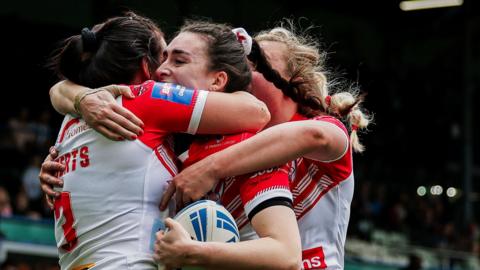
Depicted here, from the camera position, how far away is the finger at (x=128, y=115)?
274 cm

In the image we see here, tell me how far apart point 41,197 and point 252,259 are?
958cm

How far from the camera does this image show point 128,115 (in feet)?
9.00

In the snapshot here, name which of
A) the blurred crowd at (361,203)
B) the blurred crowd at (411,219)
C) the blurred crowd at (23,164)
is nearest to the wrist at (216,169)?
the blurred crowd at (361,203)

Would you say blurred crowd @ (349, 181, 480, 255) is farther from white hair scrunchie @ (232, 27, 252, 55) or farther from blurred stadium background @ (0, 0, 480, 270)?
white hair scrunchie @ (232, 27, 252, 55)

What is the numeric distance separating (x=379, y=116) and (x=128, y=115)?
18896 mm

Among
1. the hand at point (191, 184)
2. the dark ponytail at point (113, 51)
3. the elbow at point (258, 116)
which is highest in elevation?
the dark ponytail at point (113, 51)

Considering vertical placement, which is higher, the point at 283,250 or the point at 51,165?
the point at 51,165

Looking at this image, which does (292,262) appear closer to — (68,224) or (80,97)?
(68,224)

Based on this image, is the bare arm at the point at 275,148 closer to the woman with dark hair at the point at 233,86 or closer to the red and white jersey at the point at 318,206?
the woman with dark hair at the point at 233,86

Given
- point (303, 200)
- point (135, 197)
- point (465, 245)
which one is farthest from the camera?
point (465, 245)

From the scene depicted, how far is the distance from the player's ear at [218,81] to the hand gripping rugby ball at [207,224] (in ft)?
1.57

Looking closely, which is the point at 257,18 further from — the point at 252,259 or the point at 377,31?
the point at 252,259

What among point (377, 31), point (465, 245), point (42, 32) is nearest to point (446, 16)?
point (377, 31)

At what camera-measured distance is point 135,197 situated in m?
2.74
